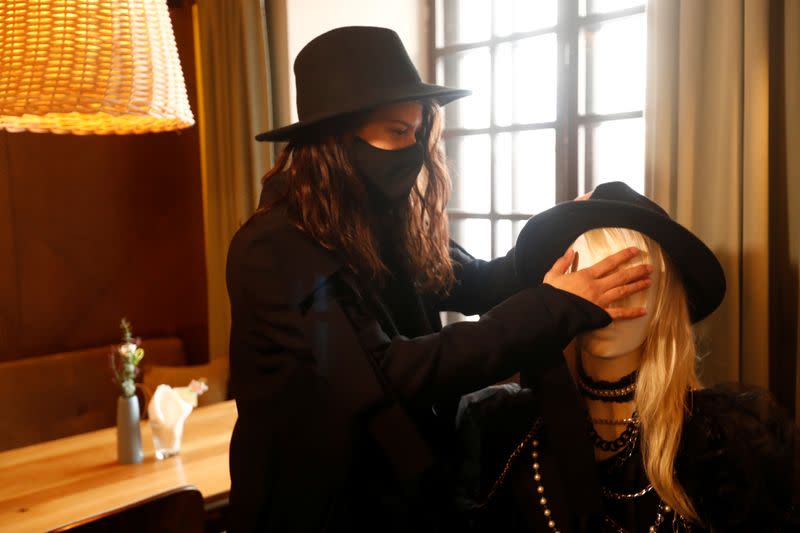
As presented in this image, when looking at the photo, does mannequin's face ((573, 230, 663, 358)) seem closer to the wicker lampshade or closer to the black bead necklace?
the black bead necklace

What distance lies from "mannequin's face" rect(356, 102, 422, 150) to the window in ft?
4.15

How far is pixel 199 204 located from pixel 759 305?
260 centimetres

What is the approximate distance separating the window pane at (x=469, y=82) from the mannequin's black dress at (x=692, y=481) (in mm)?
1732

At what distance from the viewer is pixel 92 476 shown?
1.86m

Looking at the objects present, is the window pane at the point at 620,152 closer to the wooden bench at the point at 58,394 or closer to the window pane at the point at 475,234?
the window pane at the point at 475,234

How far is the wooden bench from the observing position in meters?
2.82

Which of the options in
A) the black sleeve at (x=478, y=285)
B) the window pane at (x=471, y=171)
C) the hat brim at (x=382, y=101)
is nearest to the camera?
the hat brim at (x=382, y=101)

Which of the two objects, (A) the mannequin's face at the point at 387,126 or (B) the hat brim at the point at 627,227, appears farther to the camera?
(A) the mannequin's face at the point at 387,126

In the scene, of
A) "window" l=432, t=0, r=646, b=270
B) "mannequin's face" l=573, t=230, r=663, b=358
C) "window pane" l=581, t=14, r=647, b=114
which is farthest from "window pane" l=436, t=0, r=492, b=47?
"mannequin's face" l=573, t=230, r=663, b=358

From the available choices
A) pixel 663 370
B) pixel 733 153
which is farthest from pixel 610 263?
pixel 733 153

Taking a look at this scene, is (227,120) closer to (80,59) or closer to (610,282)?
(80,59)

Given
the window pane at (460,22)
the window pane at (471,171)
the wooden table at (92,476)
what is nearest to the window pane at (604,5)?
the window pane at (460,22)

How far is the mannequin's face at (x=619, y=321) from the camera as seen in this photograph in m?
1.20

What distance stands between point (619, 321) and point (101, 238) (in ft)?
9.29
